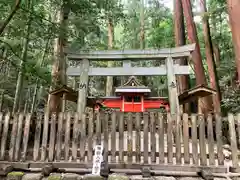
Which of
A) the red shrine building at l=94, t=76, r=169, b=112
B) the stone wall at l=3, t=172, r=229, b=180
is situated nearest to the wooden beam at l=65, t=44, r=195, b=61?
the stone wall at l=3, t=172, r=229, b=180

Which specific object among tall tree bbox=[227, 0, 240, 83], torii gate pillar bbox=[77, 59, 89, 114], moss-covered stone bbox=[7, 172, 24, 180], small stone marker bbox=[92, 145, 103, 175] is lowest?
moss-covered stone bbox=[7, 172, 24, 180]

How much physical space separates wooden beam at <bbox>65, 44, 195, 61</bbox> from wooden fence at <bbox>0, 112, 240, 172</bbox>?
3.02 meters

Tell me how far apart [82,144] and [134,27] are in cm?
2140

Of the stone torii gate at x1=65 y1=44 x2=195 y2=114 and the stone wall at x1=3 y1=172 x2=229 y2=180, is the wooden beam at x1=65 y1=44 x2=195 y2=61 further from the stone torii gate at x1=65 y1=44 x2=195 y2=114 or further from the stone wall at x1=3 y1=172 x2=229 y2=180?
the stone wall at x1=3 y1=172 x2=229 y2=180

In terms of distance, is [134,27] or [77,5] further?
[134,27]

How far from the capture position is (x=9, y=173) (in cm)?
322

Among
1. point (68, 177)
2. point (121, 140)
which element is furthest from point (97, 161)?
point (121, 140)

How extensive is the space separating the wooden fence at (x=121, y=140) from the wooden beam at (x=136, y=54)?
3.02 m

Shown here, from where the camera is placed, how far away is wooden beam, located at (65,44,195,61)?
249 inches

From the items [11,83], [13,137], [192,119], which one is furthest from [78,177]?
[11,83]

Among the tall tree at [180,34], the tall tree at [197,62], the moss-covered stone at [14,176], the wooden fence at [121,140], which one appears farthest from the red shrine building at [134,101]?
the moss-covered stone at [14,176]

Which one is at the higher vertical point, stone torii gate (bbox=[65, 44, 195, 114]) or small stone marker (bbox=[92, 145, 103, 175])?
stone torii gate (bbox=[65, 44, 195, 114])

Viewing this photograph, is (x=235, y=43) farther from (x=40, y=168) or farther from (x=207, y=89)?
(x=40, y=168)

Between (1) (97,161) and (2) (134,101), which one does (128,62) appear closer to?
(1) (97,161)
